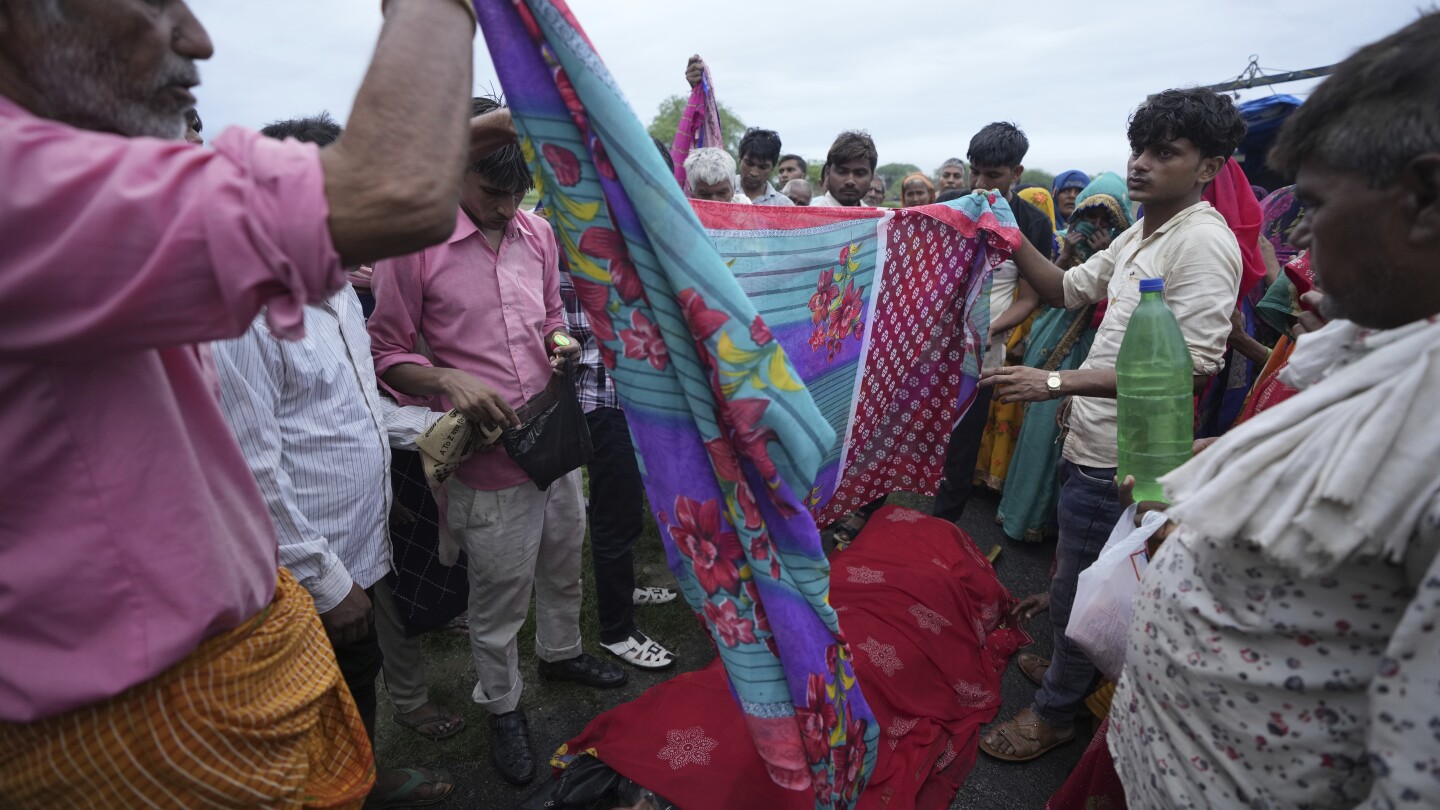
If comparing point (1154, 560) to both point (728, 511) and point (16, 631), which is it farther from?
point (16, 631)

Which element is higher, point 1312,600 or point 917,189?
point 917,189

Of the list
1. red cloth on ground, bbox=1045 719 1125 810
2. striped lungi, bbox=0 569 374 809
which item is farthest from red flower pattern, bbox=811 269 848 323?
striped lungi, bbox=0 569 374 809

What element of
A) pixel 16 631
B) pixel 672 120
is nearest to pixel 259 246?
pixel 16 631

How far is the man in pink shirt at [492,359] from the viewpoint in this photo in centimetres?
233

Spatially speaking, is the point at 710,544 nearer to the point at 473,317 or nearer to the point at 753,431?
the point at 753,431

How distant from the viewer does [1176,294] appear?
235 centimetres

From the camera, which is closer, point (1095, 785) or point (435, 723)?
point (1095, 785)

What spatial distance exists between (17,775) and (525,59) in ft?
4.42

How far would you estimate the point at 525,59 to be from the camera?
1.22 metres

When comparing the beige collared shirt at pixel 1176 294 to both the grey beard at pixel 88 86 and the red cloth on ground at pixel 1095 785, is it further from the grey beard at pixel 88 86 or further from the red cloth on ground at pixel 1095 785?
the grey beard at pixel 88 86

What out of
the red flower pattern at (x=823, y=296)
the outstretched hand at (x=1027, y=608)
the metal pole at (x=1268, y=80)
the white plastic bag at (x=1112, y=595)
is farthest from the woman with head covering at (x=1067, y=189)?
the white plastic bag at (x=1112, y=595)

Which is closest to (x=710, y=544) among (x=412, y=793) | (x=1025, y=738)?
(x=412, y=793)

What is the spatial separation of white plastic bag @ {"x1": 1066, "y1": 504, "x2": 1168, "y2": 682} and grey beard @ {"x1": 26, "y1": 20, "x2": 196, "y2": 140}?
7.00 ft

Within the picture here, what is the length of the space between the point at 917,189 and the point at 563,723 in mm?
5759
